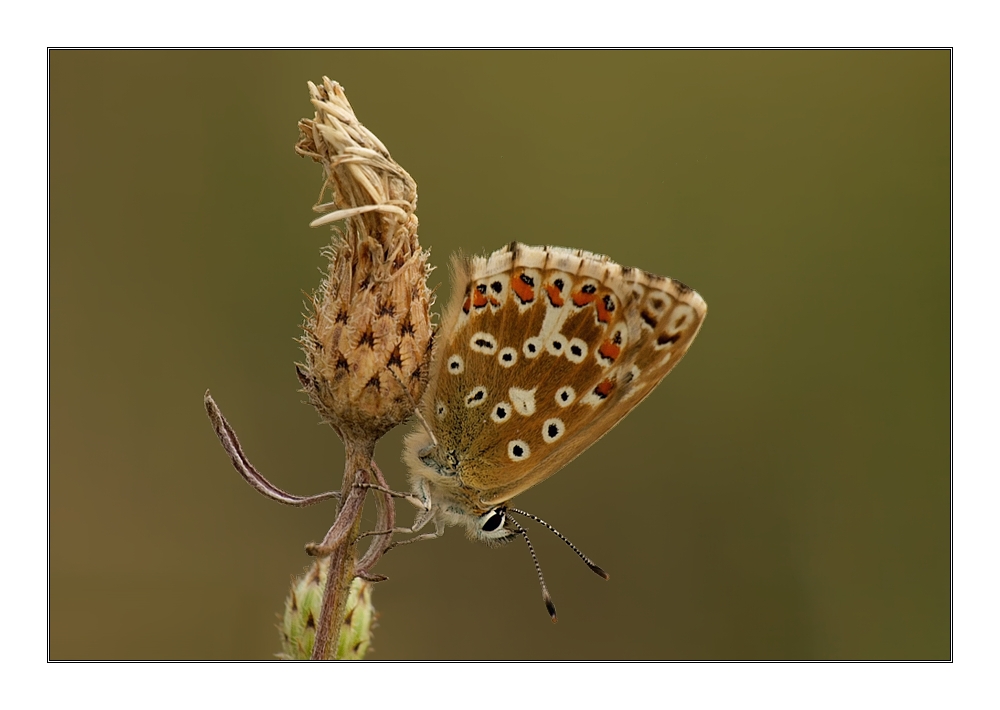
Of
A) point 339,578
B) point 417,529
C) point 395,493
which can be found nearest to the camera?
point 339,578

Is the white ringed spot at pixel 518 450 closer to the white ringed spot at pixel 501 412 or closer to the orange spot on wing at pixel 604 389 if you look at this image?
the white ringed spot at pixel 501 412

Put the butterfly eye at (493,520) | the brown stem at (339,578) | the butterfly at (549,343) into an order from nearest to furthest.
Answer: the brown stem at (339,578)
the butterfly at (549,343)
the butterfly eye at (493,520)

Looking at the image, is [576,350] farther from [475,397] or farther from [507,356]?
[475,397]

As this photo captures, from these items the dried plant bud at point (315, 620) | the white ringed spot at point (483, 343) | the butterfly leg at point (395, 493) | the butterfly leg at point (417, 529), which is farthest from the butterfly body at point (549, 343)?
the dried plant bud at point (315, 620)

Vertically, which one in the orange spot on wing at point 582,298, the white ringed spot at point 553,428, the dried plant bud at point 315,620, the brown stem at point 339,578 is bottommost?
the dried plant bud at point 315,620

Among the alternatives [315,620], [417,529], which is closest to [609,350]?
[417,529]
